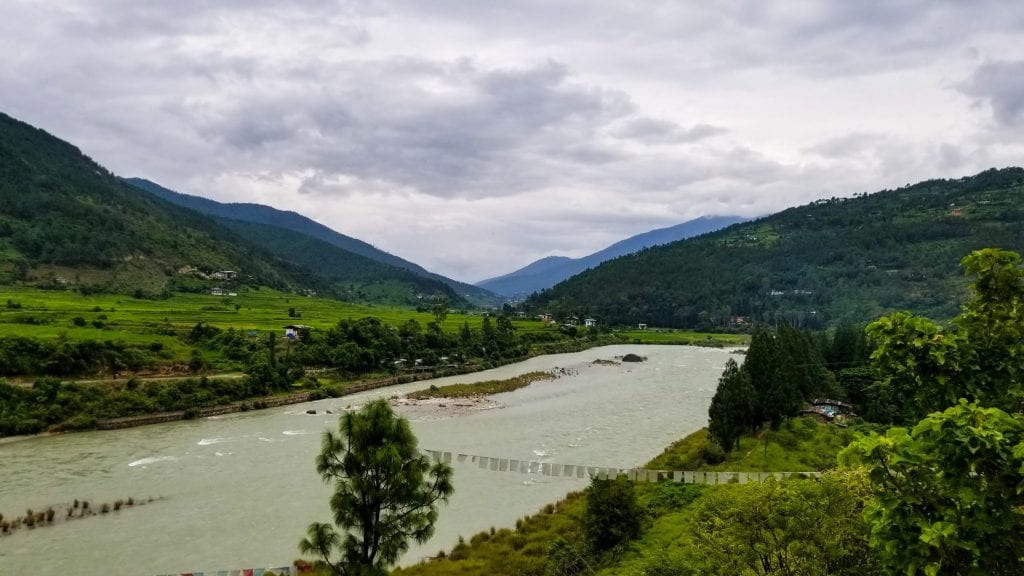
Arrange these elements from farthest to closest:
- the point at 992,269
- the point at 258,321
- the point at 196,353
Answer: the point at 258,321 < the point at 196,353 < the point at 992,269

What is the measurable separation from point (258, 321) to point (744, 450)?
71.1 metres

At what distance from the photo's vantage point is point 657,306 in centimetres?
19450

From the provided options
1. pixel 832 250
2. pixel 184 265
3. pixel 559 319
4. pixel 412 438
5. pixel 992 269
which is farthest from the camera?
pixel 832 250

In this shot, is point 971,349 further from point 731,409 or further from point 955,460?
point 731,409

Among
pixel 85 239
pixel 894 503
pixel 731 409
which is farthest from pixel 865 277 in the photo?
pixel 85 239

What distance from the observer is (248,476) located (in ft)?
117

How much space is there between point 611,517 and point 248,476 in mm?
22114

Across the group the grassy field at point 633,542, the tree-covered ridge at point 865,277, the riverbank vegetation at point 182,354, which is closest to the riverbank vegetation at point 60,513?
the grassy field at point 633,542

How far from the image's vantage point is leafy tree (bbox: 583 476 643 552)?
24.6 m

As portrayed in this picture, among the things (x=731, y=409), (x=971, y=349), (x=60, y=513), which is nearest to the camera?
(x=971, y=349)

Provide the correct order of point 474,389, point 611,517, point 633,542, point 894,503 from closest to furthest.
A: point 894,503 < point 633,542 < point 611,517 < point 474,389

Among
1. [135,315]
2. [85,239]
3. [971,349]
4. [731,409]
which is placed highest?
[85,239]

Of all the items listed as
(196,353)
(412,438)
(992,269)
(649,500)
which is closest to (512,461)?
(649,500)

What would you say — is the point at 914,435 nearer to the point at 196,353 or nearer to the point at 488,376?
the point at 196,353
